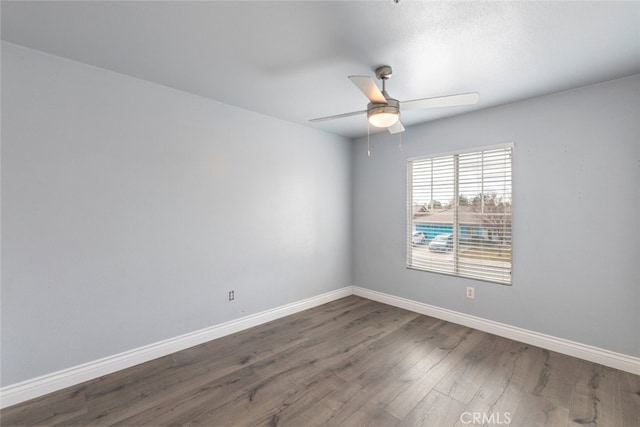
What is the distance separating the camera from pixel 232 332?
3.08m

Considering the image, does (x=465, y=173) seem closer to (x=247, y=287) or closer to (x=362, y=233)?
(x=362, y=233)

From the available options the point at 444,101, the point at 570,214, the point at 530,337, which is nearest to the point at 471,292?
the point at 530,337

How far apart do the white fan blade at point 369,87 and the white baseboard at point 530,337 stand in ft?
8.80

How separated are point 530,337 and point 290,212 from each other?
2945 mm

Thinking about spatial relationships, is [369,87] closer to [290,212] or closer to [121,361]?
[290,212]

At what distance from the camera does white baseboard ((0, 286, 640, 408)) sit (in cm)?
203

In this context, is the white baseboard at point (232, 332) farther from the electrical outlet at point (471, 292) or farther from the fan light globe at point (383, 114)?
the fan light globe at point (383, 114)

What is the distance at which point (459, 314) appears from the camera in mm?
3336

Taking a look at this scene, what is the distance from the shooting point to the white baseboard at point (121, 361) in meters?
1.97

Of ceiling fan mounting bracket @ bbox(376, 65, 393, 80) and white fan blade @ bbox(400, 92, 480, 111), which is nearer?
white fan blade @ bbox(400, 92, 480, 111)

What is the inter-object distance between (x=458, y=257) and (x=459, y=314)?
0.67m

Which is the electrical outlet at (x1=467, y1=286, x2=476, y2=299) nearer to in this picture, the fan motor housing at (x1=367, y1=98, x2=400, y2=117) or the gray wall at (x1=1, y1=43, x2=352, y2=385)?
the gray wall at (x1=1, y1=43, x2=352, y2=385)

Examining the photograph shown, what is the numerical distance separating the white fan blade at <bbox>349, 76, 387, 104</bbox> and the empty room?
0.10 feet

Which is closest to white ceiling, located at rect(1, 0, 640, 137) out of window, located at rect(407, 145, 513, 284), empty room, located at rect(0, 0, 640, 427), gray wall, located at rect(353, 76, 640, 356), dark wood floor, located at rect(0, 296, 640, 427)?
empty room, located at rect(0, 0, 640, 427)
